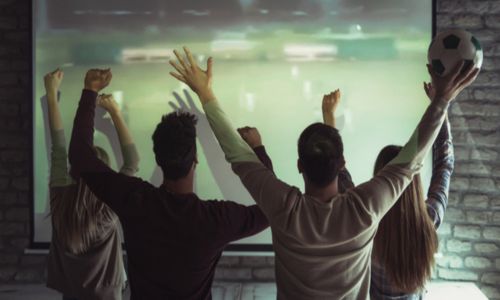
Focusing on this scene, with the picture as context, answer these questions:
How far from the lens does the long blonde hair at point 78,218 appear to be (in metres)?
1.94

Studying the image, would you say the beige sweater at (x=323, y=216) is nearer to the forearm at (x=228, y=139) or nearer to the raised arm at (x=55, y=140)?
the forearm at (x=228, y=139)

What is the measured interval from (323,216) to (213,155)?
165 cm

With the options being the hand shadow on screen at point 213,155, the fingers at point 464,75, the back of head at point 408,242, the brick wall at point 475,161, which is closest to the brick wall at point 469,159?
the brick wall at point 475,161

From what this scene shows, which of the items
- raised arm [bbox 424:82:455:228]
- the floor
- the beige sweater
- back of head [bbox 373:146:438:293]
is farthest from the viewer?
the floor

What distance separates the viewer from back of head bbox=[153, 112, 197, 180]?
1.55 meters

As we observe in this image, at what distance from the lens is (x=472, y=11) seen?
305 centimetres

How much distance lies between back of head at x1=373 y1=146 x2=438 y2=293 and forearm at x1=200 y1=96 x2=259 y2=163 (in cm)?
56

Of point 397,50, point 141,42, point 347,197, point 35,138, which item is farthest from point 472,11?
point 35,138

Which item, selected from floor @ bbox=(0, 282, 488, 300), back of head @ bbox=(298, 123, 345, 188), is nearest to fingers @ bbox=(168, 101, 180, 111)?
floor @ bbox=(0, 282, 488, 300)

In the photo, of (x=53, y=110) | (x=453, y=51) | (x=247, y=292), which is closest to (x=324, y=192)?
(x=453, y=51)

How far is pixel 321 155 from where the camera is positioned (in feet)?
4.88

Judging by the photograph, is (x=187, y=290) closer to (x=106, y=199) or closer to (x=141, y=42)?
(x=106, y=199)

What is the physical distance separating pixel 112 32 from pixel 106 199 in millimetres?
1718

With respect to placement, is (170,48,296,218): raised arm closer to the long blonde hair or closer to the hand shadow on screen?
the long blonde hair
